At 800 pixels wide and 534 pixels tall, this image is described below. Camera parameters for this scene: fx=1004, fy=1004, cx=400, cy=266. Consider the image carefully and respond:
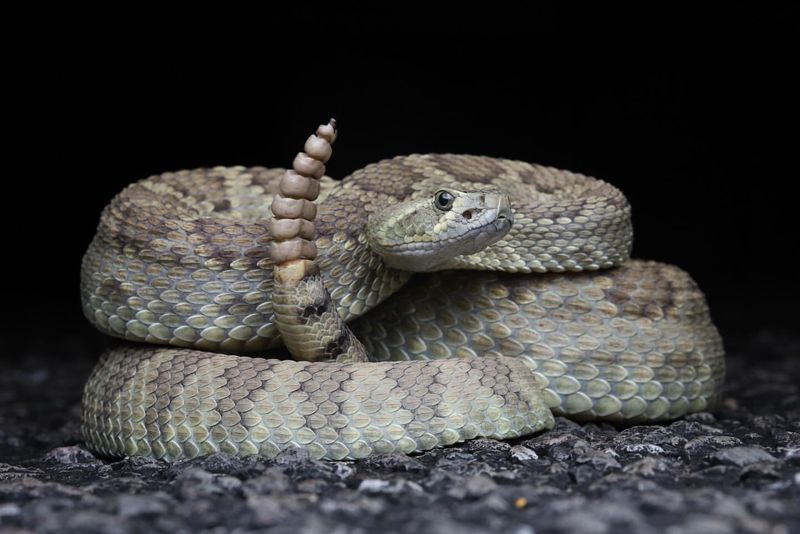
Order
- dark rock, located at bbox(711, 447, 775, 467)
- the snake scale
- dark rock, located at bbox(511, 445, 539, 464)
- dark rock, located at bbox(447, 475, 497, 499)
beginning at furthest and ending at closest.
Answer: the snake scale → dark rock, located at bbox(511, 445, 539, 464) → dark rock, located at bbox(711, 447, 775, 467) → dark rock, located at bbox(447, 475, 497, 499)

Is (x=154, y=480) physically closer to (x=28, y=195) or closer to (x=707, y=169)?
(x=28, y=195)

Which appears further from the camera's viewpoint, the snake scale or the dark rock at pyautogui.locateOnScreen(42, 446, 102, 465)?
the dark rock at pyautogui.locateOnScreen(42, 446, 102, 465)

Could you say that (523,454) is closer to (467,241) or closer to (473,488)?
(473,488)

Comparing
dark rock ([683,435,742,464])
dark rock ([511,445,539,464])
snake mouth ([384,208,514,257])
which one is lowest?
dark rock ([683,435,742,464])

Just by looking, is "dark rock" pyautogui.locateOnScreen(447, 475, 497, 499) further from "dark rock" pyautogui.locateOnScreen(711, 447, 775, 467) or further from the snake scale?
"dark rock" pyautogui.locateOnScreen(711, 447, 775, 467)

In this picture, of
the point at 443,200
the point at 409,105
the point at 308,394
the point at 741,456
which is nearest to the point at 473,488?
the point at 308,394

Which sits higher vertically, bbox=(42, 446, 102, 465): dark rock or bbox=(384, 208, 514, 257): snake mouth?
bbox=(384, 208, 514, 257): snake mouth

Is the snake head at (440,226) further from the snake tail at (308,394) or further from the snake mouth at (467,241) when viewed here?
the snake tail at (308,394)

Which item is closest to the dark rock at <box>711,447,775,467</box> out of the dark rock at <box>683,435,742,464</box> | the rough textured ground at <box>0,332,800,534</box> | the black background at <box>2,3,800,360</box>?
the rough textured ground at <box>0,332,800,534</box>
